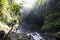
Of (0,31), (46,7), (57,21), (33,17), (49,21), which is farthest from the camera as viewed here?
(33,17)

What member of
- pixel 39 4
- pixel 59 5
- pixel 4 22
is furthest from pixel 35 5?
pixel 4 22

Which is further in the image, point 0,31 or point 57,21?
point 57,21

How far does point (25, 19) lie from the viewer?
76.0m

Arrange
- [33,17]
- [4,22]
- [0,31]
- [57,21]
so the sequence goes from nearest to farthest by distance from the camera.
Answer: [0,31], [4,22], [57,21], [33,17]

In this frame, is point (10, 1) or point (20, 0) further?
point (20, 0)

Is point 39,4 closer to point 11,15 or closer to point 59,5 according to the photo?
point 59,5

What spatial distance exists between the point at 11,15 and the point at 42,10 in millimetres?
32438

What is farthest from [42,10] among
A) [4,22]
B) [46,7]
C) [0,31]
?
[0,31]

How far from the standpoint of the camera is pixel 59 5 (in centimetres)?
6225

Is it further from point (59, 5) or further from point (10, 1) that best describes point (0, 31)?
point (59, 5)

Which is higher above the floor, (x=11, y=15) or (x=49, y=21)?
(x=11, y=15)

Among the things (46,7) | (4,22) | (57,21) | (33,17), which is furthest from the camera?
(33,17)

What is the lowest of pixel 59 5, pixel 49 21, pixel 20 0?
pixel 49 21

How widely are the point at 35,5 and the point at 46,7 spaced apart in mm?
7575
